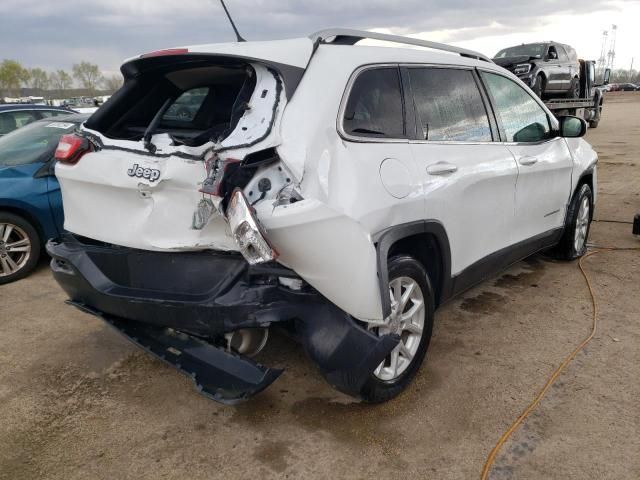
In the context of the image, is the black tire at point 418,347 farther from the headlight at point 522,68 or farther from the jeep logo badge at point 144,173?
the headlight at point 522,68

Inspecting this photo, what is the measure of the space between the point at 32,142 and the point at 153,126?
3.16 metres

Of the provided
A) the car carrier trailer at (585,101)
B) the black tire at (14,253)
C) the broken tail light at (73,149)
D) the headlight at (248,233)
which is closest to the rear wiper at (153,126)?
the broken tail light at (73,149)

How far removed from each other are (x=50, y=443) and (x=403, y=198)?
2.17 meters

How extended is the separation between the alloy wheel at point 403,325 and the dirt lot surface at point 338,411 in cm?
20

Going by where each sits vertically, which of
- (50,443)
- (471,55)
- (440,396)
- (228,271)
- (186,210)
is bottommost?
(440,396)

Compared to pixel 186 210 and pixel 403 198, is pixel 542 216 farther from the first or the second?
pixel 186 210

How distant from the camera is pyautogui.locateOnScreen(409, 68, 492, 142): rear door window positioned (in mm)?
3336

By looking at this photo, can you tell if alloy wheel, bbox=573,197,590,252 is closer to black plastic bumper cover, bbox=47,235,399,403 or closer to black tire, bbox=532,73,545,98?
black plastic bumper cover, bbox=47,235,399,403

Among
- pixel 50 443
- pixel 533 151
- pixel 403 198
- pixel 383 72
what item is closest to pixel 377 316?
pixel 403 198

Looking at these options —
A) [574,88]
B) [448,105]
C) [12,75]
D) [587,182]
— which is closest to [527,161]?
A: [448,105]

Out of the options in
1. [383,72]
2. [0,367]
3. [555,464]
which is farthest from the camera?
[0,367]

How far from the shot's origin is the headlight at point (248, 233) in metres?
2.36

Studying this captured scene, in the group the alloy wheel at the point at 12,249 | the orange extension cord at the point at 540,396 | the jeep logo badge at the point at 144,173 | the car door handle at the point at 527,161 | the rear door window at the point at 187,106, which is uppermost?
the rear door window at the point at 187,106

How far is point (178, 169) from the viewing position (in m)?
2.69
